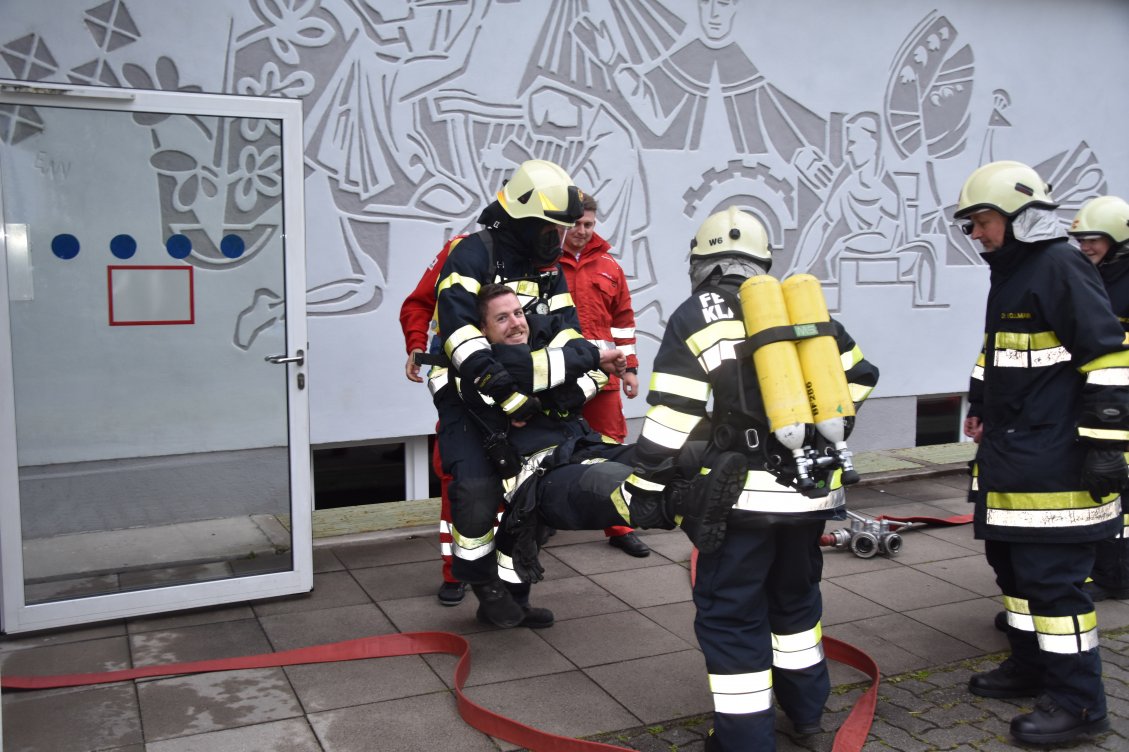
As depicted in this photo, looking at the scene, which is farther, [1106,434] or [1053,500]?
[1053,500]

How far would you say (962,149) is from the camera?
9109 mm

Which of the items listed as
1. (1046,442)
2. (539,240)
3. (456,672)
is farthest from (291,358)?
(1046,442)

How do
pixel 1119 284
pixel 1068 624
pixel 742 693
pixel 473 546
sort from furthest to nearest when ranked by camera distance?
1. pixel 1119 284
2. pixel 473 546
3. pixel 1068 624
4. pixel 742 693

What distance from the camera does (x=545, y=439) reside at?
470 centimetres

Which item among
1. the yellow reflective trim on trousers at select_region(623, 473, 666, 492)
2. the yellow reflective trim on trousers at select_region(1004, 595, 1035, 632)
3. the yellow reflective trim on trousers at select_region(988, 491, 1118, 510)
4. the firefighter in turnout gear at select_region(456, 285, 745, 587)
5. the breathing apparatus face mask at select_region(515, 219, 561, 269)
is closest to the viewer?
the yellow reflective trim on trousers at select_region(623, 473, 666, 492)

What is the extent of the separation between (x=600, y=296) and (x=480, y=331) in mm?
1667

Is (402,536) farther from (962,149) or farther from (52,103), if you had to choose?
(962,149)

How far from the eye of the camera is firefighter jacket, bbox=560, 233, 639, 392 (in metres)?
6.16

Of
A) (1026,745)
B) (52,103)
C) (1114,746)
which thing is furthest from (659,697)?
(52,103)

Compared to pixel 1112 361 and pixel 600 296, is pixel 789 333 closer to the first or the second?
pixel 1112 361

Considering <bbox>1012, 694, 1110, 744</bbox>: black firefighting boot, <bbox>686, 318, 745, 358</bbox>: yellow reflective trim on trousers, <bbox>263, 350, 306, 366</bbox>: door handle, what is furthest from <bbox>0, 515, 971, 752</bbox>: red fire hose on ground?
<bbox>263, 350, 306, 366</bbox>: door handle

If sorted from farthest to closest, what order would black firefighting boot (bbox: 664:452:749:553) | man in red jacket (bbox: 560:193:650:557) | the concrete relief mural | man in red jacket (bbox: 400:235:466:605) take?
man in red jacket (bbox: 560:193:650:557) < the concrete relief mural < man in red jacket (bbox: 400:235:466:605) < black firefighting boot (bbox: 664:452:749:553)

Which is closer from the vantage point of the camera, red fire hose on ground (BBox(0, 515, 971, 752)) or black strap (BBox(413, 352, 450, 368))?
red fire hose on ground (BBox(0, 515, 971, 752))

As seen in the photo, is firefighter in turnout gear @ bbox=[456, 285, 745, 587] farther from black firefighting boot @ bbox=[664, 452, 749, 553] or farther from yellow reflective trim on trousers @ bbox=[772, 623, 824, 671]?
yellow reflective trim on trousers @ bbox=[772, 623, 824, 671]
